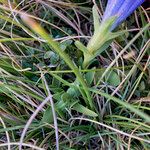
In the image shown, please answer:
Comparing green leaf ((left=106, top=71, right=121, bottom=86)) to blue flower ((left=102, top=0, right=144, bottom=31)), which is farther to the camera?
green leaf ((left=106, top=71, right=121, bottom=86))

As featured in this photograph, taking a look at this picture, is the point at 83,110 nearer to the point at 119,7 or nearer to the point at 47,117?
the point at 47,117

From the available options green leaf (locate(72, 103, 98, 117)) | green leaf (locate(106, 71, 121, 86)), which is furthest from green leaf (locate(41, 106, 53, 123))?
green leaf (locate(106, 71, 121, 86))

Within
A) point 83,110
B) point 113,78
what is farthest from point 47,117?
point 113,78

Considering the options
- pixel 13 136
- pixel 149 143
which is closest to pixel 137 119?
pixel 149 143

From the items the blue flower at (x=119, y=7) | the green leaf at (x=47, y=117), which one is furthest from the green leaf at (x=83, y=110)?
the blue flower at (x=119, y=7)

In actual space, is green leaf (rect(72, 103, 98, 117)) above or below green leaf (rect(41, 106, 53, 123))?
below

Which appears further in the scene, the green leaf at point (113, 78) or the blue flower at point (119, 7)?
the green leaf at point (113, 78)

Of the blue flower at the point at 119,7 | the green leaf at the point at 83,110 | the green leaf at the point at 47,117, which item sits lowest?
the green leaf at the point at 83,110

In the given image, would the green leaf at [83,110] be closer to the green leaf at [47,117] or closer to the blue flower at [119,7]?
the green leaf at [47,117]

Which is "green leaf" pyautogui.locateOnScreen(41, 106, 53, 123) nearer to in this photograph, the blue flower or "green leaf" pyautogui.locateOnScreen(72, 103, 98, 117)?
"green leaf" pyautogui.locateOnScreen(72, 103, 98, 117)

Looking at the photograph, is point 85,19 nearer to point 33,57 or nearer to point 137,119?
point 33,57

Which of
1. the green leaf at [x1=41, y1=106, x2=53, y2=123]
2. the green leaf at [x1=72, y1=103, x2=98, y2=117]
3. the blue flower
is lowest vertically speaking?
the green leaf at [x1=72, y1=103, x2=98, y2=117]

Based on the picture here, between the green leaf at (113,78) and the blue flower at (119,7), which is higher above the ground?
the blue flower at (119,7)
